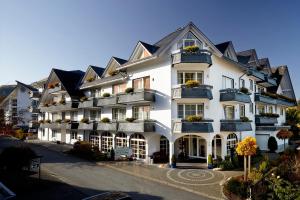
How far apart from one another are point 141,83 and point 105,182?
503 inches

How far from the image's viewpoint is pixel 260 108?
36312mm

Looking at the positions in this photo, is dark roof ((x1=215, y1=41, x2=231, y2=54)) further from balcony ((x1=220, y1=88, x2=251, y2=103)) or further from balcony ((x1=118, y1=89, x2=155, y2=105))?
balcony ((x1=118, y1=89, x2=155, y2=105))

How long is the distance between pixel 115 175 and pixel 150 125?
685 cm

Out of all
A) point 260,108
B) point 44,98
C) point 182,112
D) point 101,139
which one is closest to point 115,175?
point 182,112

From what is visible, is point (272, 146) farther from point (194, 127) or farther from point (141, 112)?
point (141, 112)

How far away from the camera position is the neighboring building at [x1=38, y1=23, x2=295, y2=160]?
2359cm

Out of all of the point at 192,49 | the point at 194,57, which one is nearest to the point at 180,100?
the point at 194,57

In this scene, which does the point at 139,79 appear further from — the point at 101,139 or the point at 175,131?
the point at 101,139

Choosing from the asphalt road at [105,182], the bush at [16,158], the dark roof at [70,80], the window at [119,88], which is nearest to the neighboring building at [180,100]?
the window at [119,88]

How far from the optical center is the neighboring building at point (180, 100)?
2359 centimetres

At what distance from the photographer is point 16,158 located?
17188 mm

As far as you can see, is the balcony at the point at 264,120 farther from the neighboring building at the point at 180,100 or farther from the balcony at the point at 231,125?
the balcony at the point at 231,125

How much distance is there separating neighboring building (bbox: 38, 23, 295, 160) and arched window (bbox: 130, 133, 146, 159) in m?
0.11

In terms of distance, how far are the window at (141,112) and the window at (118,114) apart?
8.49ft
